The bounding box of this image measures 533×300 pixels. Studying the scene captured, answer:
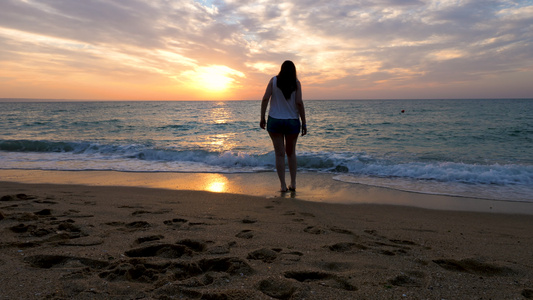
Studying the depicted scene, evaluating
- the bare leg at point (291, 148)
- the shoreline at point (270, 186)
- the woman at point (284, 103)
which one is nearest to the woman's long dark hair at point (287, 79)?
the woman at point (284, 103)

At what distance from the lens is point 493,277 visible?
2.10 m

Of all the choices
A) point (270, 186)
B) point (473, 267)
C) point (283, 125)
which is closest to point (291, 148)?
point (283, 125)

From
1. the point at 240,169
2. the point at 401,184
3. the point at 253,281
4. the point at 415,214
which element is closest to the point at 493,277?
the point at 253,281

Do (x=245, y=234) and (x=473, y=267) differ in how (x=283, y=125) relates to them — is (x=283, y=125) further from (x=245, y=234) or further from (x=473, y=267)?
(x=473, y=267)

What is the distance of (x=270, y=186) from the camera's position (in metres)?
5.68

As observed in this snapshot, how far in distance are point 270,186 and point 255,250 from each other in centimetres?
325

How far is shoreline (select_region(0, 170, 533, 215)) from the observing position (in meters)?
4.68

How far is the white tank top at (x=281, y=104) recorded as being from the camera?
15.4ft

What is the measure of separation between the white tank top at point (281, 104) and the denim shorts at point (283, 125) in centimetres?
6

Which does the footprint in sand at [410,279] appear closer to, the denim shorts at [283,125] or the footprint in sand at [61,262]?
the footprint in sand at [61,262]

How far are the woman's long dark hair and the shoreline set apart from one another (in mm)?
1549

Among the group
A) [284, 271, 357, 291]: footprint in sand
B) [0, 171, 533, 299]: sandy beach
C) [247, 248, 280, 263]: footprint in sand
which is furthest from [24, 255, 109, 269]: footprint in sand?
[284, 271, 357, 291]: footprint in sand

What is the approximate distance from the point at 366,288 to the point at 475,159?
8.50 meters

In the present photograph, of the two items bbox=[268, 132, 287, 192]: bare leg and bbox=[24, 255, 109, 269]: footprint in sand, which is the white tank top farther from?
bbox=[24, 255, 109, 269]: footprint in sand
